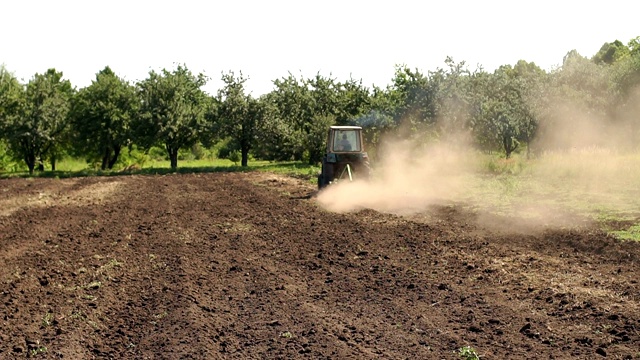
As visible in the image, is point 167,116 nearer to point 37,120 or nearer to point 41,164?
point 37,120

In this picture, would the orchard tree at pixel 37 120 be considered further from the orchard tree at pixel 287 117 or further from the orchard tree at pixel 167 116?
the orchard tree at pixel 287 117

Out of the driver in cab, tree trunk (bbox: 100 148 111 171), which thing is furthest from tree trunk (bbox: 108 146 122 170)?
the driver in cab

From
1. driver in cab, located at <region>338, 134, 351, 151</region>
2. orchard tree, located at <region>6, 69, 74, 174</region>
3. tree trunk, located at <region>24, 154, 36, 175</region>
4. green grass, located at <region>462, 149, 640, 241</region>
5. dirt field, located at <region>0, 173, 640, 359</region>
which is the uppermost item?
orchard tree, located at <region>6, 69, 74, 174</region>

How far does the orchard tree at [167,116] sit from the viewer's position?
44469 millimetres

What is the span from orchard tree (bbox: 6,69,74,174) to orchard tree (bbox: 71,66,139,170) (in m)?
1.12

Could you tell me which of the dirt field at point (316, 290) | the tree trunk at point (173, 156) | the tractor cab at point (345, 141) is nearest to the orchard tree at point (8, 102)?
the tree trunk at point (173, 156)

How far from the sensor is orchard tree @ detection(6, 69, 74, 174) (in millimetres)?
44156

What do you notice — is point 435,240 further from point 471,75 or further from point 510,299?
point 471,75

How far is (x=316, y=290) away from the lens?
8516mm

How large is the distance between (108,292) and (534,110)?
1260 inches

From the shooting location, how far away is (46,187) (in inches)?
1140

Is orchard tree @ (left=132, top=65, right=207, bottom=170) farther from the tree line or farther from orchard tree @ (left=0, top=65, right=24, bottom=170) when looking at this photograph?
orchard tree @ (left=0, top=65, right=24, bottom=170)

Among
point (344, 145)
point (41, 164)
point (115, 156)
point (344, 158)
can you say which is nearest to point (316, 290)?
point (344, 158)

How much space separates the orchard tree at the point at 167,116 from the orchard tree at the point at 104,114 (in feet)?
3.55
